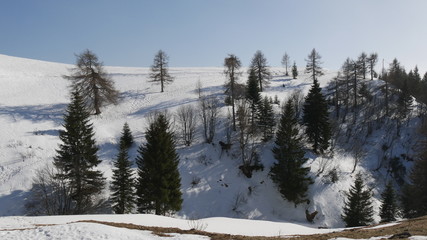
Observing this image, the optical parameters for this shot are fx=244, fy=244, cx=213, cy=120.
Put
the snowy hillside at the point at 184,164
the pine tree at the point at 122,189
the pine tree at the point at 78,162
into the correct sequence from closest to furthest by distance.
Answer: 1. the pine tree at the point at 122,189
2. the pine tree at the point at 78,162
3. the snowy hillside at the point at 184,164

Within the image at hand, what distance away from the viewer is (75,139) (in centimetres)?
2384

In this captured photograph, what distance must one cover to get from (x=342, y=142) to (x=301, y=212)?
1819cm

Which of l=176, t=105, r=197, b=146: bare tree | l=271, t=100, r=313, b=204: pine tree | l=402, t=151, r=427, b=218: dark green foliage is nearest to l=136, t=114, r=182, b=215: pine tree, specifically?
l=176, t=105, r=197, b=146: bare tree

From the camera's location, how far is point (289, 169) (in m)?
30.2

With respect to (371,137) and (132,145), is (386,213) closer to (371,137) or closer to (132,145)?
(371,137)

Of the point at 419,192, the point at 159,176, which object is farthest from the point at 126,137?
the point at 419,192

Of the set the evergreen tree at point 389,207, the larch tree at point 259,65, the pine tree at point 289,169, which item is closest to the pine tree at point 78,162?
the pine tree at point 289,169

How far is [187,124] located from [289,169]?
16.6 meters

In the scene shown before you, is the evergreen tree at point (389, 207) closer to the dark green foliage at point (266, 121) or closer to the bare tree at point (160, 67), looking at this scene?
the dark green foliage at point (266, 121)

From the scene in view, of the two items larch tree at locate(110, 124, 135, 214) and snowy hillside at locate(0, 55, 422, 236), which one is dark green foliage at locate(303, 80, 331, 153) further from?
larch tree at locate(110, 124, 135, 214)

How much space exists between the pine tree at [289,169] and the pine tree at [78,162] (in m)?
20.7

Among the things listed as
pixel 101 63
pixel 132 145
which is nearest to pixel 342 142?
pixel 132 145

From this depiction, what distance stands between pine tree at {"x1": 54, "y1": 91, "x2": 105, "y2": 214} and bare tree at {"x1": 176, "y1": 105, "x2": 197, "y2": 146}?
45.5 feet

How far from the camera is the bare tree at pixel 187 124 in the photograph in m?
35.8
